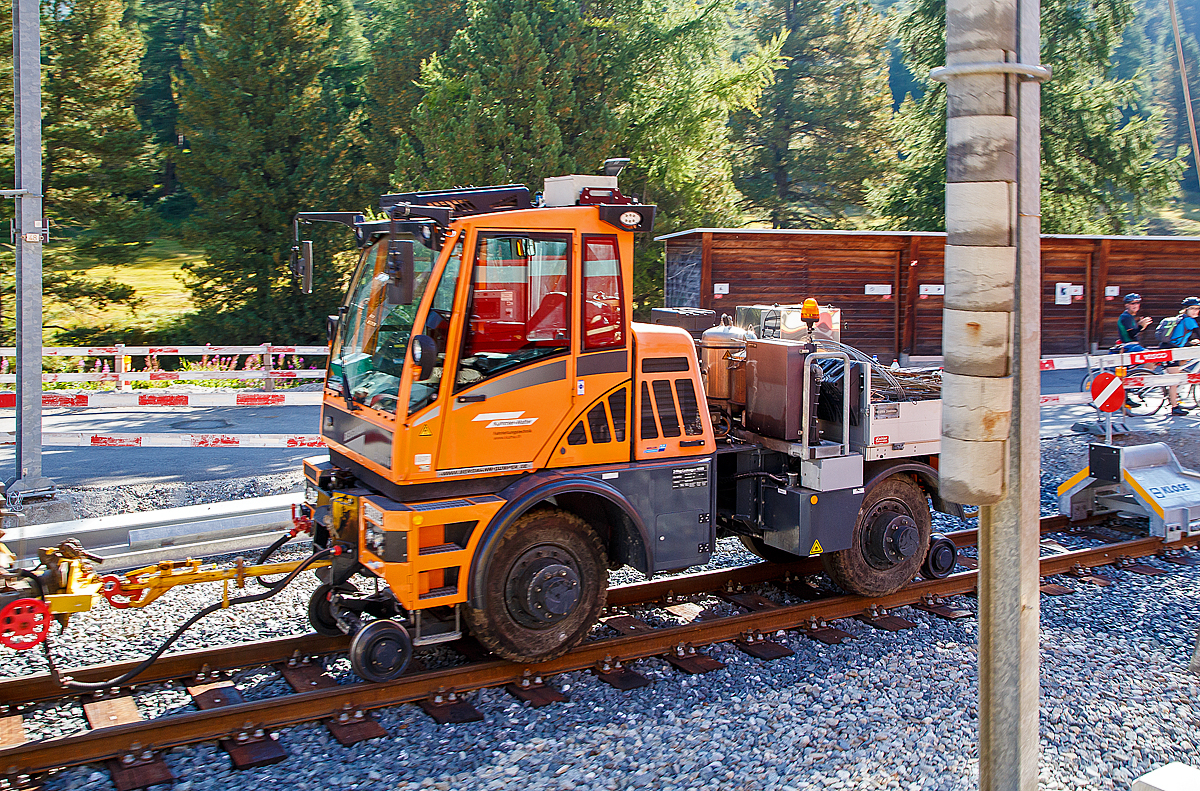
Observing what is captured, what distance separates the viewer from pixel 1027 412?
3.43m

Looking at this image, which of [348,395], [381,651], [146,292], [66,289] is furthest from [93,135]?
[381,651]

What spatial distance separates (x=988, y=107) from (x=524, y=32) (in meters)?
18.6

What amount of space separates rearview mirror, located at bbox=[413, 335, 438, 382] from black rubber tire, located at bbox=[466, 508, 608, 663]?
1229 mm

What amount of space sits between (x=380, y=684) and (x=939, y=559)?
5.08 m

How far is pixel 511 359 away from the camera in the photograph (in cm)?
612

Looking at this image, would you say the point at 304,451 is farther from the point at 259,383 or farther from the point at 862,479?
the point at 862,479

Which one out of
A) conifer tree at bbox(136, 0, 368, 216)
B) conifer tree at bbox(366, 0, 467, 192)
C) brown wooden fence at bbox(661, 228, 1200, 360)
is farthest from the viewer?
conifer tree at bbox(136, 0, 368, 216)

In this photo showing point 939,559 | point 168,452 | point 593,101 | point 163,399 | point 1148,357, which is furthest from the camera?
point 593,101

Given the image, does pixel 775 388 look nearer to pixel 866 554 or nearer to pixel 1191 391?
pixel 866 554

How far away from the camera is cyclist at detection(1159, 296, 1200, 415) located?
15.7 m

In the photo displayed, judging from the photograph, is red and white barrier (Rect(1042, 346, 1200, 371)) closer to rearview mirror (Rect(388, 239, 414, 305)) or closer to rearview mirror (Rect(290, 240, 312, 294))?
rearview mirror (Rect(290, 240, 312, 294))

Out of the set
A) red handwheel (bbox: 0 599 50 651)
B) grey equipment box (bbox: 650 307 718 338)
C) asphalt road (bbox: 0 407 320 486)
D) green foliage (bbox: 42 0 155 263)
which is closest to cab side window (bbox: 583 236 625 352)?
grey equipment box (bbox: 650 307 718 338)

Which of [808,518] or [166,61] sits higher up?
[166,61]

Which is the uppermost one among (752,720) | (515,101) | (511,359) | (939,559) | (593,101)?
(593,101)
